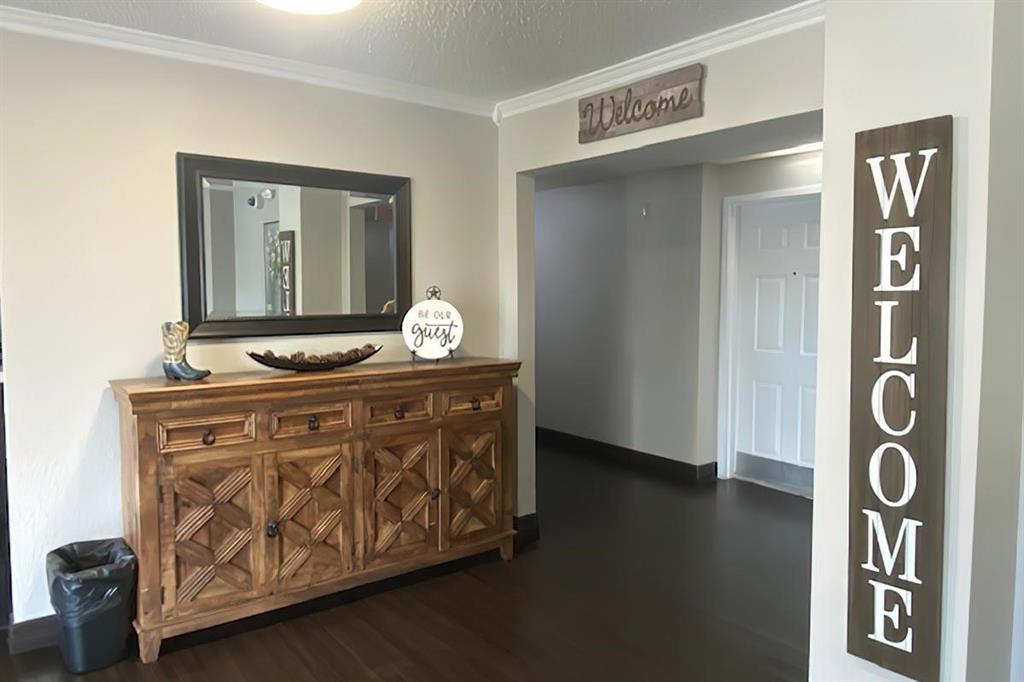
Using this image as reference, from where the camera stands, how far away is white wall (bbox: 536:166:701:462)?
5.25m

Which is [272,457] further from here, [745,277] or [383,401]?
[745,277]

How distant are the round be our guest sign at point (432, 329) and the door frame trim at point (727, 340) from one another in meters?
2.34

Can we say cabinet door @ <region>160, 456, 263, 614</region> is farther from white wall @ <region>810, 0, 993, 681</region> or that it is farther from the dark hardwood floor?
white wall @ <region>810, 0, 993, 681</region>

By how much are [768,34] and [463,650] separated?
264 centimetres

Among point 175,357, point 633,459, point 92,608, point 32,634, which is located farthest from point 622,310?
point 32,634

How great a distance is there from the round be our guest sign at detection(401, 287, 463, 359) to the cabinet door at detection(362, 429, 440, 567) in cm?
44

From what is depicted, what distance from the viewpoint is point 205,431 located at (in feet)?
9.18

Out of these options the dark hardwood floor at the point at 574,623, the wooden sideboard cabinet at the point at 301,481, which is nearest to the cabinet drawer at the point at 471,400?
the wooden sideboard cabinet at the point at 301,481

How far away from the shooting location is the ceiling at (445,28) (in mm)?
2623

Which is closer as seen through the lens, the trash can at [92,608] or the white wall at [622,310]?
the trash can at [92,608]

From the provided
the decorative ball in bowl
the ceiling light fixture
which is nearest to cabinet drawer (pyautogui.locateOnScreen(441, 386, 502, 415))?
the decorative ball in bowl

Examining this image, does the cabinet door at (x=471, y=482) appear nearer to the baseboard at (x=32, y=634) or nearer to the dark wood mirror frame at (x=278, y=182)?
the dark wood mirror frame at (x=278, y=182)

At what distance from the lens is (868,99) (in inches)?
77.4

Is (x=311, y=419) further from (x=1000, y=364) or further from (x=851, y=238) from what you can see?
(x=1000, y=364)
